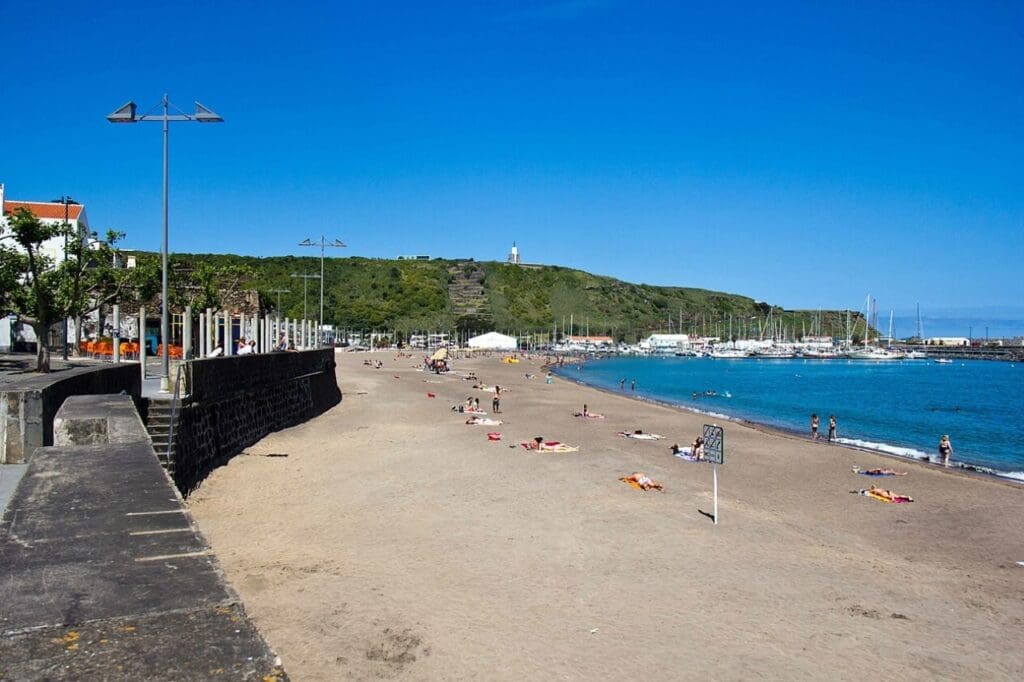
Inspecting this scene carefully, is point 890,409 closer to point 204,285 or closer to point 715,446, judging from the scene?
point 715,446

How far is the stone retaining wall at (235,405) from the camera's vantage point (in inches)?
569

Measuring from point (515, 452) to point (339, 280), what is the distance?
487ft

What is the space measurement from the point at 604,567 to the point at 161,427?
8.04 m

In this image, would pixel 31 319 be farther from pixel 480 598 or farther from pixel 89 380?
pixel 480 598

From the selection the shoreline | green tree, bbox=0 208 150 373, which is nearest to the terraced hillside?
the shoreline

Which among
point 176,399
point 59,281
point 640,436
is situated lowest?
point 640,436

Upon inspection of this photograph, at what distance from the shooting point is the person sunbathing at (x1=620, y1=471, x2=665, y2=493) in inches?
655

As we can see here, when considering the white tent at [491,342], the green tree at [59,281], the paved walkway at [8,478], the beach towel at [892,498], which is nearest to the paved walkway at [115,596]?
the paved walkway at [8,478]

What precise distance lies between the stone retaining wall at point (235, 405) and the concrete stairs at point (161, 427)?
0.23 m

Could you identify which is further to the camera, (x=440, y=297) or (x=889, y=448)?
(x=440, y=297)

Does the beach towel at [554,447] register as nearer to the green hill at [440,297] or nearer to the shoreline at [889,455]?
the shoreline at [889,455]

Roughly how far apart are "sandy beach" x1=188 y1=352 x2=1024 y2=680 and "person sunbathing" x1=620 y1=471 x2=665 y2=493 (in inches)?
13.7

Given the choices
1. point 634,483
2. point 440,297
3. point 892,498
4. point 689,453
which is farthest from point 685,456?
point 440,297

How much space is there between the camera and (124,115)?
1502 centimetres
